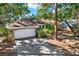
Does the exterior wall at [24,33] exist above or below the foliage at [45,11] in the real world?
below

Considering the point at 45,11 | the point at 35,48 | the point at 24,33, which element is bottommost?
the point at 35,48

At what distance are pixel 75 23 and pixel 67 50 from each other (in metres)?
0.24

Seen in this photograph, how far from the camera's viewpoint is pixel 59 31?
2.63 m

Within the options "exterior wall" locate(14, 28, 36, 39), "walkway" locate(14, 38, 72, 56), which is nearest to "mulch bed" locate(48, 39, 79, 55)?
"walkway" locate(14, 38, 72, 56)

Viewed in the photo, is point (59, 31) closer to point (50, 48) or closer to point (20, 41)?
point (50, 48)

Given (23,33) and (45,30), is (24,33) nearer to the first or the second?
(23,33)

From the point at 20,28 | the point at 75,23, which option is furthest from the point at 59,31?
the point at 20,28

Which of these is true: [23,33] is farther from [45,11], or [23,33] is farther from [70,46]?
[70,46]

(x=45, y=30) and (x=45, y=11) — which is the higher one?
(x=45, y=11)

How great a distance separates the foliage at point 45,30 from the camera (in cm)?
262

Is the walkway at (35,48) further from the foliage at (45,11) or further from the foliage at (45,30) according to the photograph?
the foliage at (45,11)

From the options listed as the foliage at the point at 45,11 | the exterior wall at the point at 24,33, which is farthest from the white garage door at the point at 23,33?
the foliage at the point at 45,11

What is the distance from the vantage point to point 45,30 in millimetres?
2623

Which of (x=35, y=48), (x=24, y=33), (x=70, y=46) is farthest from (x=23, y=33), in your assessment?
(x=70, y=46)
